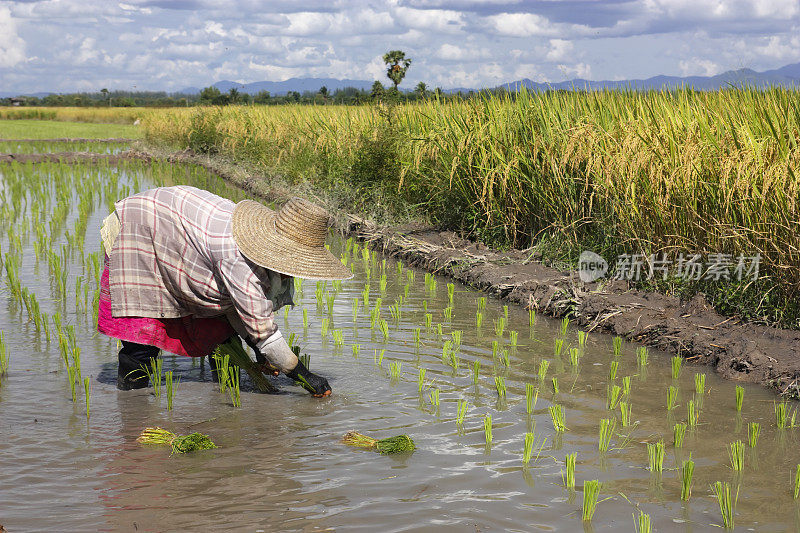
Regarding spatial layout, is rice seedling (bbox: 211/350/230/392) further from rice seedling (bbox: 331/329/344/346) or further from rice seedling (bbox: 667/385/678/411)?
rice seedling (bbox: 667/385/678/411)

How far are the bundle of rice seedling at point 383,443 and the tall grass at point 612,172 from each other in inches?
104

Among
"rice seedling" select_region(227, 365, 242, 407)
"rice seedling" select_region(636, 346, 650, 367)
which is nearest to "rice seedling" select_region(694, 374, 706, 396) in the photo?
"rice seedling" select_region(636, 346, 650, 367)

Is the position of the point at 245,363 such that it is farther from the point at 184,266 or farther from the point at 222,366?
the point at 184,266

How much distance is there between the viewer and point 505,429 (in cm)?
370

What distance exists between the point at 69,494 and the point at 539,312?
A: 4.04m

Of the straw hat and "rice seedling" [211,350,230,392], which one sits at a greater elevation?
the straw hat

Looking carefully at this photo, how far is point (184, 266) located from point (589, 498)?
2.21 m

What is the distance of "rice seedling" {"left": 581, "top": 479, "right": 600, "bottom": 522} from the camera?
2.72 metres

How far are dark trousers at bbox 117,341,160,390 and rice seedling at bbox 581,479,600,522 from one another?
2510mm

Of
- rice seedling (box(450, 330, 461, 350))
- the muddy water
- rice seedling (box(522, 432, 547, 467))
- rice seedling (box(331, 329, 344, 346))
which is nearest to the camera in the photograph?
the muddy water

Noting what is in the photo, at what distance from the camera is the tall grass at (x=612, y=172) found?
201 inches

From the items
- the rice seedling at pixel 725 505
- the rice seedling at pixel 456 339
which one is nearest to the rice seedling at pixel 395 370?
the rice seedling at pixel 456 339

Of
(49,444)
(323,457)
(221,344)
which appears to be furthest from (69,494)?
(221,344)

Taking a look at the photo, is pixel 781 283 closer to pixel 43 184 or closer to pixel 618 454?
pixel 618 454
